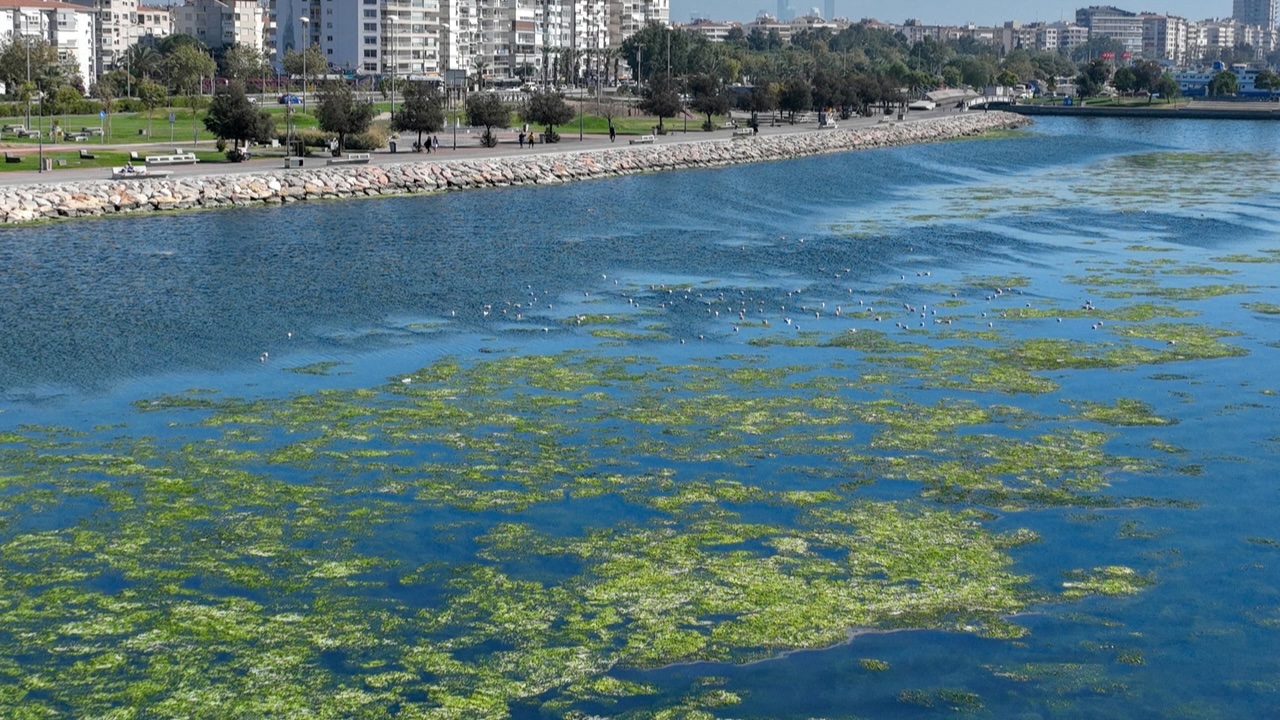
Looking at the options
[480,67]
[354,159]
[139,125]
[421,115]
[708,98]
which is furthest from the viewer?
[480,67]

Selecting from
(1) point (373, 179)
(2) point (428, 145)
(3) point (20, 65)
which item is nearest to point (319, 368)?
(1) point (373, 179)

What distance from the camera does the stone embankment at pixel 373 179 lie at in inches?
2002

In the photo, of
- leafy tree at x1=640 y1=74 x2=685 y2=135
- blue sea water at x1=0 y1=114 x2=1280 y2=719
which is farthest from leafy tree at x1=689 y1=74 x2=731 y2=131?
blue sea water at x1=0 y1=114 x2=1280 y2=719

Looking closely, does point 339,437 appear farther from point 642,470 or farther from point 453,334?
point 453,334

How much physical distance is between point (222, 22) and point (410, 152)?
128191 millimetres

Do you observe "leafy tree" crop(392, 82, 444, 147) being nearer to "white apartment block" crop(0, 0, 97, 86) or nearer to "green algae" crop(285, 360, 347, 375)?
"green algae" crop(285, 360, 347, 375)

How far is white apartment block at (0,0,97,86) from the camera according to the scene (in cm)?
12838

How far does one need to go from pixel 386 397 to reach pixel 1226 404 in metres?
15.0

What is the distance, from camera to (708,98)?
105438mm

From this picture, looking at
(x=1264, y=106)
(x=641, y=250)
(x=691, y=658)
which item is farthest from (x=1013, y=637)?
(x=1264, y=106)

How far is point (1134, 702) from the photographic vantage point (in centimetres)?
1527

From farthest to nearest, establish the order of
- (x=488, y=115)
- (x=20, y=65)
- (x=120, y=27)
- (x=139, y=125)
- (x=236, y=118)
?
(x=120, y=27)
(x=20, y=65)
(x=139, y=125)
(x=488, y=115)
(x=236, y=118)

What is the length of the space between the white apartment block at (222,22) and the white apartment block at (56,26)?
50.3 meters

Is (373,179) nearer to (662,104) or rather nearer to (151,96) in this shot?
(151,96)
